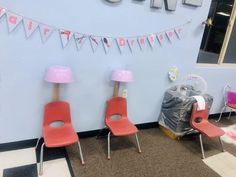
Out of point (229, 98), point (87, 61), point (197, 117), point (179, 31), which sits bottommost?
point (197, 117)

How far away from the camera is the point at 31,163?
83.7 inches

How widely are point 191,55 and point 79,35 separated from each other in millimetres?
1698

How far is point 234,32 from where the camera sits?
3.59m

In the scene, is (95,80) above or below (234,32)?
below

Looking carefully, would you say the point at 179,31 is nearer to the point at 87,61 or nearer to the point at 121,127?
the point at 87,61

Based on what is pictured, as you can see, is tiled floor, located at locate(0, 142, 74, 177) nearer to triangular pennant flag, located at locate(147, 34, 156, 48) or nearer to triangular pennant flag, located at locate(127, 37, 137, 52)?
triangular pennant flag, located at locate(127, 37, 137, 52)

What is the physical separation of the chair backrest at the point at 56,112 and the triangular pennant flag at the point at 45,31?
2.25 ft

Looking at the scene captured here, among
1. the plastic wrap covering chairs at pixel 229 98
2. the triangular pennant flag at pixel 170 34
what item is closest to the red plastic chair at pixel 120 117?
the triangular pennant flag at pixel 170 34

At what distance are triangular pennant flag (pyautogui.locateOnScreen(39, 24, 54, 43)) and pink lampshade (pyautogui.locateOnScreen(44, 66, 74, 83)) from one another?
0.31 m

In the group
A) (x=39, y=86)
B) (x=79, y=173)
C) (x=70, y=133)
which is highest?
(x=39, y=86)

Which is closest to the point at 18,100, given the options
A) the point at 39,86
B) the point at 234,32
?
the point at 39,86

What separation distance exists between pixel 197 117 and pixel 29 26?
2349mm

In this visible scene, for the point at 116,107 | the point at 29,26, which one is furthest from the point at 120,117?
the point at 29,26

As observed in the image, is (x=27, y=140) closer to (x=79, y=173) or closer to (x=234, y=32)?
(x=79, y=173)
